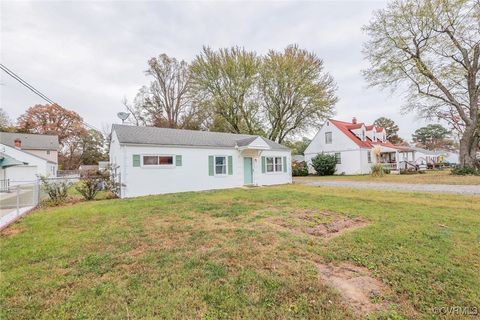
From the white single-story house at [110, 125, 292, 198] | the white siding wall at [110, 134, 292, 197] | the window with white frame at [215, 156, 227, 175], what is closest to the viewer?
the white siding wall at [110, 134, 292, 197]

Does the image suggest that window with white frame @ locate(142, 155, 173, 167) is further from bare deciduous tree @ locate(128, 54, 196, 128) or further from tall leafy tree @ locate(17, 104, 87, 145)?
tall leafy tree @ locate(17, 104, 87, 145)

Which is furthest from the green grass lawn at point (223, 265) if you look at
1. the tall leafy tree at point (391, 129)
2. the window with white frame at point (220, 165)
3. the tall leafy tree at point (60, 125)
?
the tall leafy tree at point (391, 129)

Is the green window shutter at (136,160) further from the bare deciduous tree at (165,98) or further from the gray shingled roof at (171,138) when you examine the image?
the bare deciduous tree at (165,98)

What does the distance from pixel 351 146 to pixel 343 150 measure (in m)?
0.98

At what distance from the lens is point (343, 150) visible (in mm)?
24828

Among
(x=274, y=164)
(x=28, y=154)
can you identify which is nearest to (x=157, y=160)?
(x=274, y=164)

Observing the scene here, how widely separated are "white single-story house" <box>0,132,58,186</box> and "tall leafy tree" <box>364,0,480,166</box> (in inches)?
1163

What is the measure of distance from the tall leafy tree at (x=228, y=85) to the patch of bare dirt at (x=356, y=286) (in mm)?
23576

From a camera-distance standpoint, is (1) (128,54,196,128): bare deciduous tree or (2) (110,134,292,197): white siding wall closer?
(2) (110,134,292,197): white siding wall

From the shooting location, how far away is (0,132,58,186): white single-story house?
22.1 m

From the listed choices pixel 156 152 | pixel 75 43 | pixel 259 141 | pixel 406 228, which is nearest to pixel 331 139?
pixel 259 141

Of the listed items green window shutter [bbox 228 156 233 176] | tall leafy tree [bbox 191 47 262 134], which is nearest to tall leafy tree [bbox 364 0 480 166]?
tall leafy tree [bbox 191 47 262 134]

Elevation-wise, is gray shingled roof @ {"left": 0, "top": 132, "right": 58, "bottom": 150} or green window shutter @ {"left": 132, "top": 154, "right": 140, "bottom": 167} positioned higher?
gray shingled roof @ {"left": 0, "top": 132, "right": 58, "bottom": 150}

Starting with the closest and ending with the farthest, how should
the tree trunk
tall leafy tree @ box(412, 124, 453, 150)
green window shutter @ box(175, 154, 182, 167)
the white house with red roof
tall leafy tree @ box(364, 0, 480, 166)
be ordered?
green window shutter @ box(175, 154, 182, 167) < tall leafy tree @ box(364, 0, 480, 166) < the tree trunk < the white house with red roof < tall leafy tree @ box(412, 124, 453, 150)
